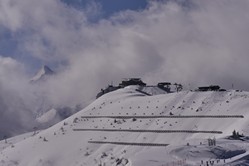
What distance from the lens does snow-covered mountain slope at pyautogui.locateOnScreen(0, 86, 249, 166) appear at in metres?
112

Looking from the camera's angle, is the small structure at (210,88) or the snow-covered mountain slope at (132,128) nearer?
the snow-covered mountain slope at (132,128)

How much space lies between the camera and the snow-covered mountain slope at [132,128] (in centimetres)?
11231

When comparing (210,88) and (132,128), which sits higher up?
(210,88)

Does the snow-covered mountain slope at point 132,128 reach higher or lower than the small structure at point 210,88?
lower

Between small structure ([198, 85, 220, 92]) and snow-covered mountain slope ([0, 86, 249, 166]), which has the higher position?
small structure ([198, 85, 220, 92])

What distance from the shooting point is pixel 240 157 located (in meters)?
64.4

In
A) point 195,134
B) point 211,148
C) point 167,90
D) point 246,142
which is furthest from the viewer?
point 167,90

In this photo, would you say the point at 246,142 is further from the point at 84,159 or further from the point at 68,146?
the point at 68,146

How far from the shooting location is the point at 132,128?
126 meters

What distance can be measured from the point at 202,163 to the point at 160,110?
69.1 m

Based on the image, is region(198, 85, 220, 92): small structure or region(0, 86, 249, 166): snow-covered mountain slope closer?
region(0, 86, 249, 166): snow-covered mountain slope

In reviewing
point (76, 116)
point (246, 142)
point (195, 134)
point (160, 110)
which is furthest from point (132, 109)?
point (246, 142)

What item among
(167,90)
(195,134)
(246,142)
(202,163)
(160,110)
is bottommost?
(202,163)

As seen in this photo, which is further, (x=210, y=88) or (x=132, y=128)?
(x=210, y=88)
